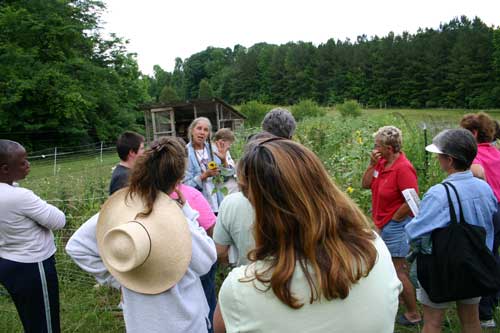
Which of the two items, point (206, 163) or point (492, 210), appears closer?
point (492, 210)

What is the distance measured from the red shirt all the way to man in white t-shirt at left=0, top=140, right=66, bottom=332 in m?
2.70

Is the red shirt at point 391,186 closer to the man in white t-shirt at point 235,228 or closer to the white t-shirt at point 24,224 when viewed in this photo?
the man in white t-shirt at point 235,228

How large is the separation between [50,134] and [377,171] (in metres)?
30.4

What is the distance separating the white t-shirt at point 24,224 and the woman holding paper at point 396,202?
2.72m

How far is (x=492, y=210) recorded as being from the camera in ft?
8.54

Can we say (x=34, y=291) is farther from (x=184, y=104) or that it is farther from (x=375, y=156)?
(x=184, y=104)

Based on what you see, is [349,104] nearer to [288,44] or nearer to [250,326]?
[250,326]

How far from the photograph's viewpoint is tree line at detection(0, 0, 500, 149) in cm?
2705

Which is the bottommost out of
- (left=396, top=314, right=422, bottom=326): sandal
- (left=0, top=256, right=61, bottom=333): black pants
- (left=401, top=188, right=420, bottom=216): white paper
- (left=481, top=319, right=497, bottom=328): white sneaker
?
(left=396, top=314, right=422, bottom=326): sandal

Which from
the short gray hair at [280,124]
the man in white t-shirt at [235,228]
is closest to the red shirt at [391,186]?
the short gray hair at [280,124]

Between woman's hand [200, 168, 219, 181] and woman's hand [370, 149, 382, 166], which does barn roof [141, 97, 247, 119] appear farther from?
woman's hand [370, 149, 382, 166]

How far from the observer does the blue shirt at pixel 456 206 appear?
2.48 metres

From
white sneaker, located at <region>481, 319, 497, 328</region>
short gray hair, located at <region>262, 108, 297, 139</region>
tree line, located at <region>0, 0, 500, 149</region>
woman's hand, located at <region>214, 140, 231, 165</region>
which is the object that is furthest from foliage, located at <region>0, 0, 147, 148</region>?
white sneaker, located at <region>481, 319, 497, 328</region>

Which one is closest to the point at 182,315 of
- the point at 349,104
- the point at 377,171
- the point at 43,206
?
the point at 43,206
